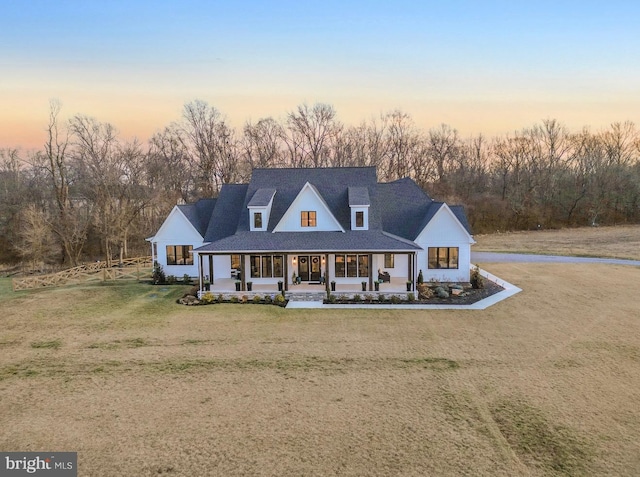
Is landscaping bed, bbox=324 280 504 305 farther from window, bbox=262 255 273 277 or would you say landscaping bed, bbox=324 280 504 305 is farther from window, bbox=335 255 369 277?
window, bbox=262 255 273 277

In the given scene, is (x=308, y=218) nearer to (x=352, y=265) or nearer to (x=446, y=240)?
(x=352, y=265)

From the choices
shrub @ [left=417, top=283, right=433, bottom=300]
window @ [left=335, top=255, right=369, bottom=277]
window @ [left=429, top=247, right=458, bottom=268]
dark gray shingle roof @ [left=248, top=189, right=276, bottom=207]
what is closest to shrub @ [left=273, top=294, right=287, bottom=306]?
window @ [left=335, top=255, right=369, bottom=277]

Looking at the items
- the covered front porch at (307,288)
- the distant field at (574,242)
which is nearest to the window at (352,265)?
the covered front porch at (307,288)

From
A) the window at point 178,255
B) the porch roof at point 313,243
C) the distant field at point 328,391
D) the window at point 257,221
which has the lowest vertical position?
the distant field at point 328,391

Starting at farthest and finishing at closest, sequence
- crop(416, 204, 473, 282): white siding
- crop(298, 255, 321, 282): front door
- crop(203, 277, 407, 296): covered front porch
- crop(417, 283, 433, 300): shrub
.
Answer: crop(416, 204, 473, 282): white siding < crop(298, 255, 321, 282): front door < crop(203, 277, 407, 296): covered front porch < crop(417, 283, 433, 300): shrub

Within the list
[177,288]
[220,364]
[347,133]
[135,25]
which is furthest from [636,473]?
[347,133]

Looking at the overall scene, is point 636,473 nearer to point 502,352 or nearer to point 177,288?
point 502,352

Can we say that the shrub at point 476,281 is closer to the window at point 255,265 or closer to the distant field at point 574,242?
the window at point 255,265
